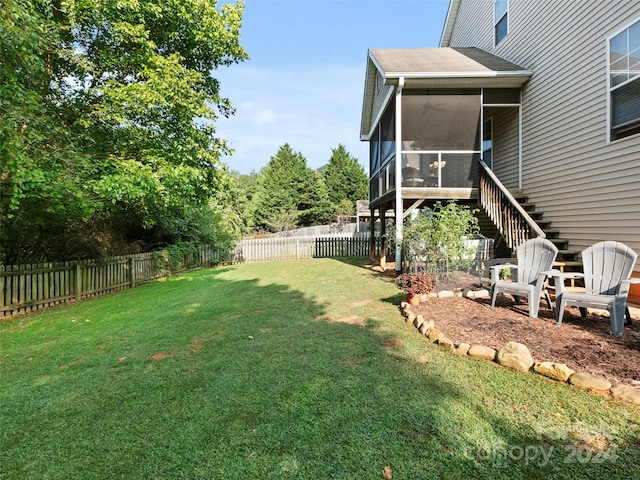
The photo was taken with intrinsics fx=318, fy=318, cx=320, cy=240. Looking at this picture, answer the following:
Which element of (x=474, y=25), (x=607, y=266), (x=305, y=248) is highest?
(x=474, y=25)

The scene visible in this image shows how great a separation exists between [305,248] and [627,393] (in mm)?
15175

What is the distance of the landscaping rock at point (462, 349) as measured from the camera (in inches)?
132

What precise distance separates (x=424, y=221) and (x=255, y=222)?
28948 millimetres

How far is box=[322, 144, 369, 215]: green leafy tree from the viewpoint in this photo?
133 ft

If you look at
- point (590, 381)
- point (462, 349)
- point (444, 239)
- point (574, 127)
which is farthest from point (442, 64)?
point (590, 381)

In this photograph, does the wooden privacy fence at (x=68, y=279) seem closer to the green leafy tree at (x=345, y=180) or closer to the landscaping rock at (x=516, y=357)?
the landscaping rock at (x=516, y=357)

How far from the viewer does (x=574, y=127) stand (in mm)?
6656

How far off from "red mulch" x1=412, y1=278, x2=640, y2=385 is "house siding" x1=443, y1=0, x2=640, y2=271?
2.35 m

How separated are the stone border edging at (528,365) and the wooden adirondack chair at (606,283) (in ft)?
4.36

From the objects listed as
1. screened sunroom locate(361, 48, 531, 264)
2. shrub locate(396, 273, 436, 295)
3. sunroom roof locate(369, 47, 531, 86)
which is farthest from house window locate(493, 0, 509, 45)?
shrub locate(396, 273, 436, 295)

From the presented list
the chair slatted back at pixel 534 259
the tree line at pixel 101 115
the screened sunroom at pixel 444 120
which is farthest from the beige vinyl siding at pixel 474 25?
the chair slatted back at pixel 534 259

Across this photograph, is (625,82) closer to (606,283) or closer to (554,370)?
(606,283)

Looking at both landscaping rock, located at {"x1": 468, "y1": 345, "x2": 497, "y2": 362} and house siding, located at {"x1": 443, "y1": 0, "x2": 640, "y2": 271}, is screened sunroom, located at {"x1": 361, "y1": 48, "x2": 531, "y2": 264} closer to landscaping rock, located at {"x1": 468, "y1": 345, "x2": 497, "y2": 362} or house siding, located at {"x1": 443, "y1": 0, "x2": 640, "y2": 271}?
house siding, located at {"x1": 443, "y1": 0, "x2": 640, "y2": 271}

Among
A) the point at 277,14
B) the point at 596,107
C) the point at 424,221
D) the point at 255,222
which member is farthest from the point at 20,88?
the point at 255,222
